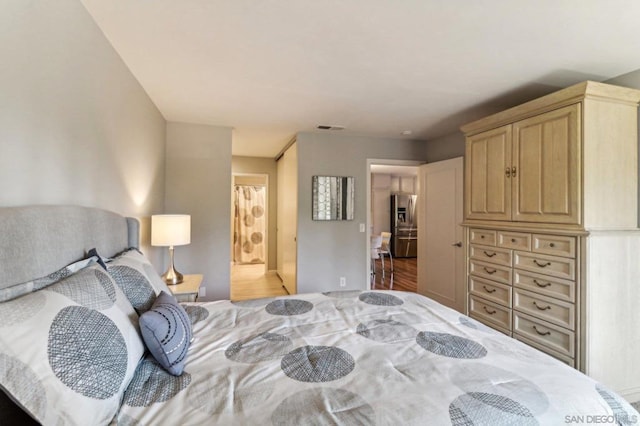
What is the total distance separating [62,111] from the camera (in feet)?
4.45

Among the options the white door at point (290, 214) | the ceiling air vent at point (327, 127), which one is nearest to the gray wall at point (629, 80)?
the ceiling air vent at point (327, 127)

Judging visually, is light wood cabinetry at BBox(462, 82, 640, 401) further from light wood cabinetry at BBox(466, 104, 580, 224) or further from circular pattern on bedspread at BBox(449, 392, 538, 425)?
circular pattern on bedspread at BBox(449, 392, 538, 425)

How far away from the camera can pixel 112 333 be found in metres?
0.90

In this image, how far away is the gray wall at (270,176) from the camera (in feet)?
19.1

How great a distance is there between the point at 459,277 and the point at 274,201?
150 inches

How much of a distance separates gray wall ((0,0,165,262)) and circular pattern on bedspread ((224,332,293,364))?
986 mm

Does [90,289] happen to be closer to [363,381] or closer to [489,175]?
[363,381]

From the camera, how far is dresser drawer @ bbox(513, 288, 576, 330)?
205 cm

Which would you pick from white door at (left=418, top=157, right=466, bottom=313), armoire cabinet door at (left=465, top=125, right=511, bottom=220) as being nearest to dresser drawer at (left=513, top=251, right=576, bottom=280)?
armoire cabinet door at (left=465, top=125, right=511, bottom=220)

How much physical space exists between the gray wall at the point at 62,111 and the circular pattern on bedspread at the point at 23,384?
2.22 feet

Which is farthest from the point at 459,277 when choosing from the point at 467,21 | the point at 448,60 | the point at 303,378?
the point at 303,378

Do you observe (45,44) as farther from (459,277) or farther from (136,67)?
(459,277)

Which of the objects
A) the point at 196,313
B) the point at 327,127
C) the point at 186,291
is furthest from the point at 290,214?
the point at 196,313

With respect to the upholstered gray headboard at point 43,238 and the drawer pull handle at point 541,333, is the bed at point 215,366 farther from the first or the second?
the drawer pull handle at point 541,333
